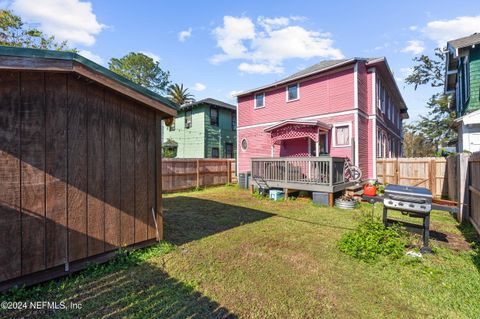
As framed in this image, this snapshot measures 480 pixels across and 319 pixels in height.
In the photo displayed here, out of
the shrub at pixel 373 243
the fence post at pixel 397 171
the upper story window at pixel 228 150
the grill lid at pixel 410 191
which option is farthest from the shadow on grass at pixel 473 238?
the upper story window at pixel 228 150

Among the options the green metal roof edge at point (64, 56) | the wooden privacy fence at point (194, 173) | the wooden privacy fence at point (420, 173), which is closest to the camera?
the green metal roof edge at point (64, 56)

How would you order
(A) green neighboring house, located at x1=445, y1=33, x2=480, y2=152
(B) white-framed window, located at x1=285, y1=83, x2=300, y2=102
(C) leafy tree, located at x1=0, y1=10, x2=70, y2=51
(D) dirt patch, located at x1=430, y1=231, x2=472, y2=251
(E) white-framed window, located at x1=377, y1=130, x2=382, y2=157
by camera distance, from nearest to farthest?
(D) dirt patch, located at x1=430, y1=231, x2=472, y2=251, (A) green neighboring house, located at x1=445, y1=33, x2=480, y2=152, (C) leafy tree, located at x1=0, y1=10, x2=70, y2=51, (E) white-framed window, located at x1=377, y1=130, x2=382, y2=157, (B) white-framed window, located at x1=285, y1=83, x2=300, y2=102

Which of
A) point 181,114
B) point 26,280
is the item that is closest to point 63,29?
point 181,114

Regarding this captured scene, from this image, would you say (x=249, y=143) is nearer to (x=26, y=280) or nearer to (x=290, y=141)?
(x=290, y=141)

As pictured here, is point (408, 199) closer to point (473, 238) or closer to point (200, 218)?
point (473, 238)

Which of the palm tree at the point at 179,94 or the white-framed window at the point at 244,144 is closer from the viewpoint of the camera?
the white-framed window at the point at 244,144

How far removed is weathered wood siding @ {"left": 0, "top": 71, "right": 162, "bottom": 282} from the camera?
261cm

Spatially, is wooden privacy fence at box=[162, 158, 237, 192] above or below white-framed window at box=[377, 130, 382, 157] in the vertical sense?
below

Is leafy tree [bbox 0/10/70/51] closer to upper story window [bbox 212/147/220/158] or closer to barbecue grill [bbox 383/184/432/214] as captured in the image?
upper story window [bbox 212/147/220/158]

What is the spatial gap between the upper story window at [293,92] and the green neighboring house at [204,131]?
7.99 meters

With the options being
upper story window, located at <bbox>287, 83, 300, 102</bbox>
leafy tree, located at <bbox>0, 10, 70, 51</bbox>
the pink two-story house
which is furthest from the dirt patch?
leafy tree, located at <bbox>0, 10, 70, 51</bbox>

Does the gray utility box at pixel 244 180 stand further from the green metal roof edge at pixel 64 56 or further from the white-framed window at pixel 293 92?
the green metal roof edge at pixel 64 56

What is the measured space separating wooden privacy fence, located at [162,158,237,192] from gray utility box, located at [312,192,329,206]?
635 cm

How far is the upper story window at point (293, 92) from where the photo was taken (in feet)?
39.9
